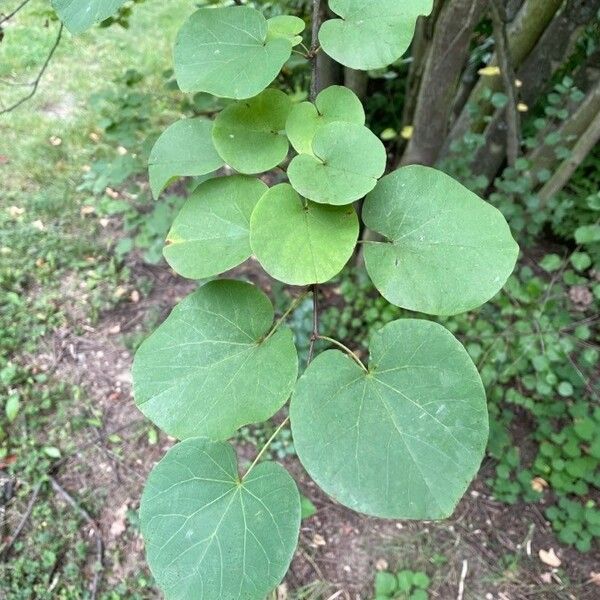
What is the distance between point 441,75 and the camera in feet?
5.01

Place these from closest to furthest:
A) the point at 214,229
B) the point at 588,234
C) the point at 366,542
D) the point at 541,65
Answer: the point at 214,229
the point at 588,234
the point at 366,542
the point at 541,65

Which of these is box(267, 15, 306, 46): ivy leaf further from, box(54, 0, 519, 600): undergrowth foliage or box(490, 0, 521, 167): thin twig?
box(490, 0, 521, 167): thin twig

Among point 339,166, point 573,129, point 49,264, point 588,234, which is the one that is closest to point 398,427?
point 339,166

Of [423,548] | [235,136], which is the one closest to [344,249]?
[235,136]

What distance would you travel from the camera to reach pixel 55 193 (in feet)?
8.53

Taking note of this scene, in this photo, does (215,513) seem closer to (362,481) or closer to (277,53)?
(362,481)

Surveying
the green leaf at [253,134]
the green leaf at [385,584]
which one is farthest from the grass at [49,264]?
the green leaf at [253,134]

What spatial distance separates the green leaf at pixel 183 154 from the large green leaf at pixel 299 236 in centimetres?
13

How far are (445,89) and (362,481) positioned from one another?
136 cm

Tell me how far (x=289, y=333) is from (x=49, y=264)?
6.53 ft

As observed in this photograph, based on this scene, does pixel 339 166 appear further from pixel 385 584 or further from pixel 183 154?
pixel 385 584

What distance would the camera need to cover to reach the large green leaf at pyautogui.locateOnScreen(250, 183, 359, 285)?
58 cm

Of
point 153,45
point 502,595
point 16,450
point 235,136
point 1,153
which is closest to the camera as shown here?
point 235,136

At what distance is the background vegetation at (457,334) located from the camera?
5.09ft
